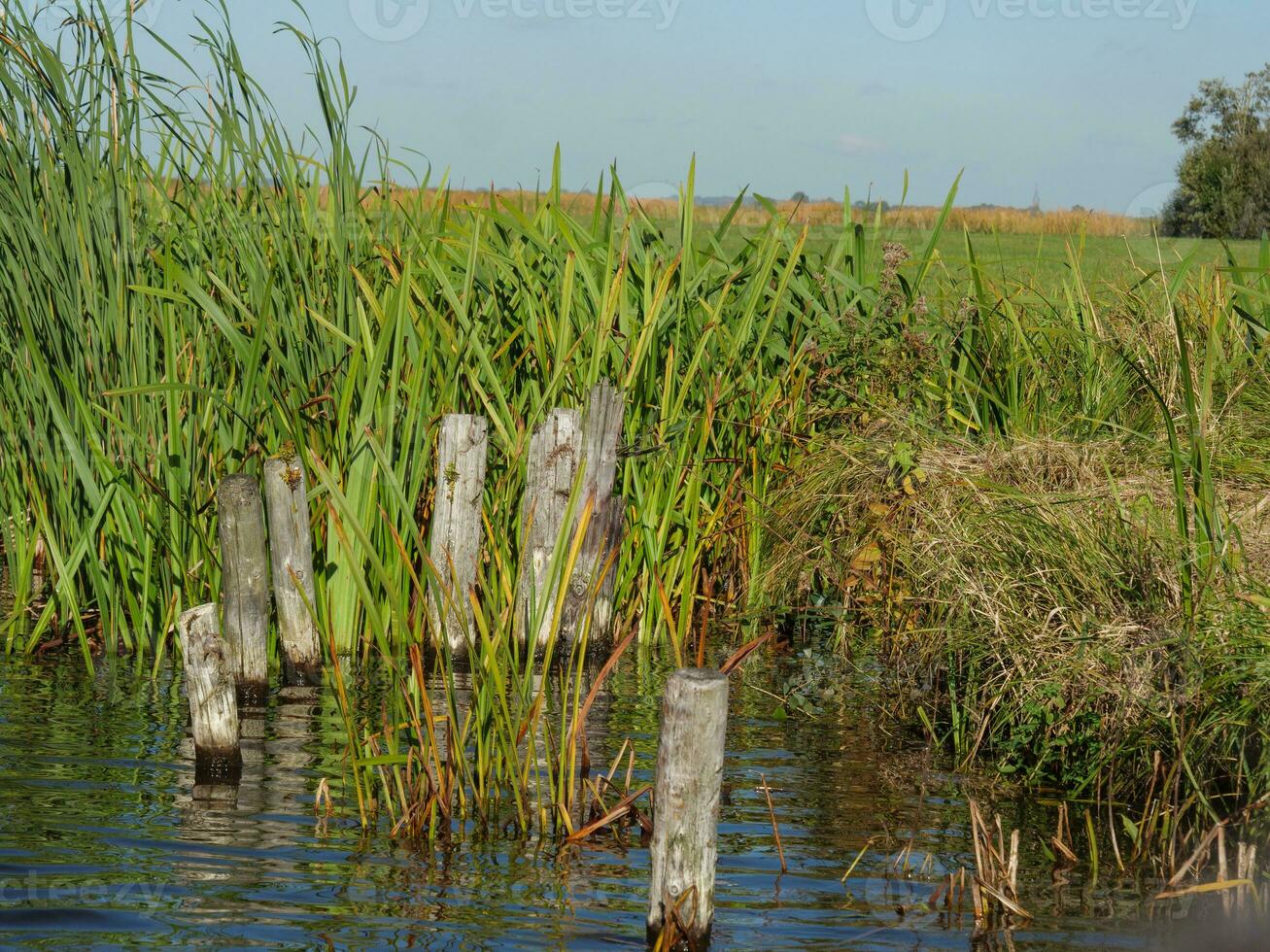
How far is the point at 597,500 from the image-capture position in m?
6.12

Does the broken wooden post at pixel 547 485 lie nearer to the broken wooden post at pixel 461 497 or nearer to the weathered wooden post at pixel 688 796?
the broken wooden post at pixel 461 497

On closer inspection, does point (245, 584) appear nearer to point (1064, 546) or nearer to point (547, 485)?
point (547, 485)

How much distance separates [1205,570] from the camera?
438cm

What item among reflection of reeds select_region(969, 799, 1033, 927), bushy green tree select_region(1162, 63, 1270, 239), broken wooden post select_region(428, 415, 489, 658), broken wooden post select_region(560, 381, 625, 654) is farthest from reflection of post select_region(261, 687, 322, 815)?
bushy green tree select_region(1162, 63, 1270, 239)

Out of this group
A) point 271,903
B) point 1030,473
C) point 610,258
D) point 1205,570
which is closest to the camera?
point 271,903

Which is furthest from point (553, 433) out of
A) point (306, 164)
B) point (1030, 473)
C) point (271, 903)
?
point (271, 903)

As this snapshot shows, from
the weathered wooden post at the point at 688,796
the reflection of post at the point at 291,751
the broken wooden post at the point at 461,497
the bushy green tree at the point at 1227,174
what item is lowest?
the reflection of post at the point at 291,751

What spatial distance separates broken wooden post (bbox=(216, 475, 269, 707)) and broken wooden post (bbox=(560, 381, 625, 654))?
134 centimetres

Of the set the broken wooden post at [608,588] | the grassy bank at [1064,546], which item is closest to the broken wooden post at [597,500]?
the broken wooden post at [608,588]

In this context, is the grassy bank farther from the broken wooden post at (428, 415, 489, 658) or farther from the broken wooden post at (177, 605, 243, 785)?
the broken wooden post at (177, 605, 243, 785)

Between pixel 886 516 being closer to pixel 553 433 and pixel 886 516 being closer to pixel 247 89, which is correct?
pixel 553 433

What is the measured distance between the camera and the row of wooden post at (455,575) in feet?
11.1

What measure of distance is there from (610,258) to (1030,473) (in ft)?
7.28

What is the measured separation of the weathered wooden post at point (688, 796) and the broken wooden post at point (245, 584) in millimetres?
2579
